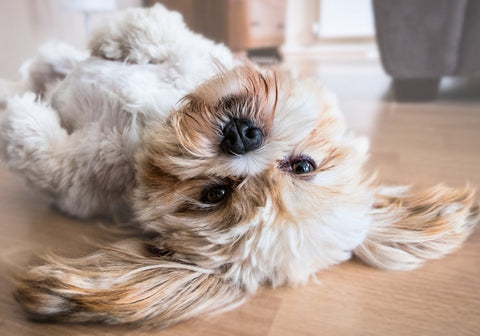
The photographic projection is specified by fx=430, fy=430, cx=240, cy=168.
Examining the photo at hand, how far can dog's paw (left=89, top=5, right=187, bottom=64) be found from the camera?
4.31 ft

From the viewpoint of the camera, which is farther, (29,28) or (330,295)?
(29,28)

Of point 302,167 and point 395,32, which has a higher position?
point 302,167

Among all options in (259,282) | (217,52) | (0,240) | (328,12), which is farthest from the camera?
(328,12)

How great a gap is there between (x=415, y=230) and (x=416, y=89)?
2.28 metres

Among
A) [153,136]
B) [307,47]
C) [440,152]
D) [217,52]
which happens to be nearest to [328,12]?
[307,47]

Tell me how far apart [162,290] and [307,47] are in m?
6.86

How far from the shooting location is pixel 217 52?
1373 mm

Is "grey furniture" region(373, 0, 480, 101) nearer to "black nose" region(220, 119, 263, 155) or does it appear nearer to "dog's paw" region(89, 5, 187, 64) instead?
"dog's paw" region(89, 5, 187, 64)

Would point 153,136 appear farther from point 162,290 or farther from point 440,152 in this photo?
point 440,152

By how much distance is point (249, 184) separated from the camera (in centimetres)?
86


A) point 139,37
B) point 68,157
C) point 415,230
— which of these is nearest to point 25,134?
point 68,157

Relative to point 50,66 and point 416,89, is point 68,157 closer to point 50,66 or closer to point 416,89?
point 50,66

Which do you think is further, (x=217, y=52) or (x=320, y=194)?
(x=217, y=52)

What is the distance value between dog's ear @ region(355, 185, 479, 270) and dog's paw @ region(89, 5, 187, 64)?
0.77m
